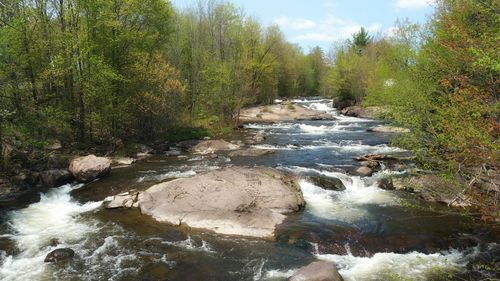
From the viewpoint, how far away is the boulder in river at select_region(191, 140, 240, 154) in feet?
93.5

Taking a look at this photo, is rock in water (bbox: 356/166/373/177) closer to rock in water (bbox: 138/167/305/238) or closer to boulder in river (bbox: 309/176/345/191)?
boulder in river (bbox: 309/176/345/191)

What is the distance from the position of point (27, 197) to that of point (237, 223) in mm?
10669

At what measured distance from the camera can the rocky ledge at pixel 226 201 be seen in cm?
1427

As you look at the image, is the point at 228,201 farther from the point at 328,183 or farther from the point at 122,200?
the point at 328,183

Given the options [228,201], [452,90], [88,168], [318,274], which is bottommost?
[318,274]

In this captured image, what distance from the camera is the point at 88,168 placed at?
66.3 feet

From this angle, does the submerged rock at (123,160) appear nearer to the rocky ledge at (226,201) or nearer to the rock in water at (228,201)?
the rocky ledge at (226,201)

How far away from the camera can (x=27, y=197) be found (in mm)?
17812

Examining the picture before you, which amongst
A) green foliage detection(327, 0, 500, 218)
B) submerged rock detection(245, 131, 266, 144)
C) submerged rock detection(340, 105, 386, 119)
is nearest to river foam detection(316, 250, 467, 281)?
green foliage detection(327, 0, 500, 218)

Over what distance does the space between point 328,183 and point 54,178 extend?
45.9 feet

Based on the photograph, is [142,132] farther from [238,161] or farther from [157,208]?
[157,208]

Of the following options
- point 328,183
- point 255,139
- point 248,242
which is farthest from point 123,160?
point 248,242

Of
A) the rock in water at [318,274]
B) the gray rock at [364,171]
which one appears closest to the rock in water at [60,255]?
the rock in water at [318,274]

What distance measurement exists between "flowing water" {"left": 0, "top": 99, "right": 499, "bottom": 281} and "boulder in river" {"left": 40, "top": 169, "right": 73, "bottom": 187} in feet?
3.11
